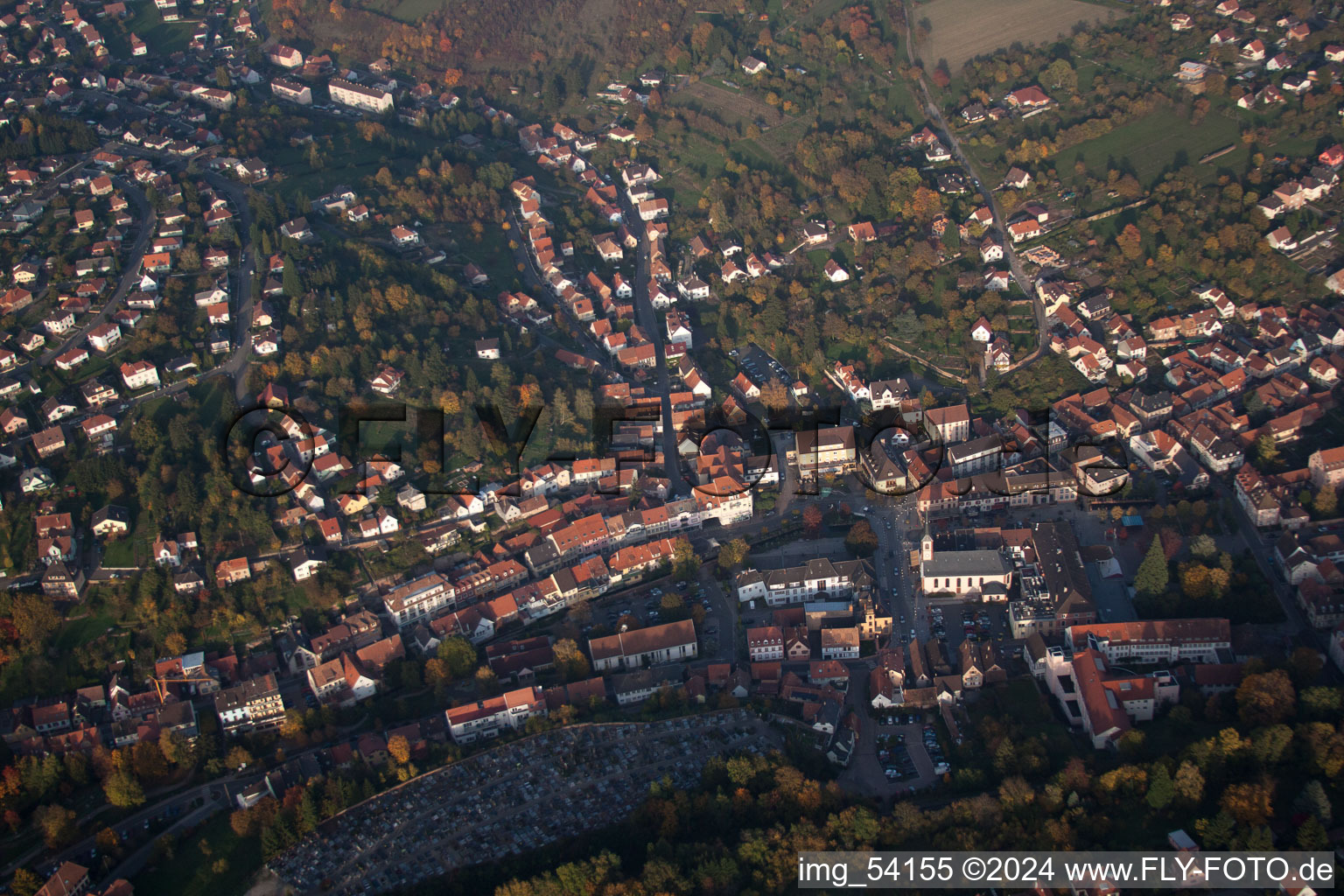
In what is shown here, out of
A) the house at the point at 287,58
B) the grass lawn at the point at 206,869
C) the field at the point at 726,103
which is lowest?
the grass lawn at the point at 206,869

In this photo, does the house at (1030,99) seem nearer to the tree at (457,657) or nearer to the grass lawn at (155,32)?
the tree at (457,657)

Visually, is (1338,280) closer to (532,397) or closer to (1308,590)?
(1308,590)

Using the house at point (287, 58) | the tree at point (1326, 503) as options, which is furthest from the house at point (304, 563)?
the house at point (287, 58)

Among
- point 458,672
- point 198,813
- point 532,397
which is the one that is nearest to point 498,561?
point 458,672

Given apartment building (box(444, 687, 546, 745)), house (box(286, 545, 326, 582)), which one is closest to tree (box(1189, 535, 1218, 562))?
apartment building (box(444, 687, 546, 745))

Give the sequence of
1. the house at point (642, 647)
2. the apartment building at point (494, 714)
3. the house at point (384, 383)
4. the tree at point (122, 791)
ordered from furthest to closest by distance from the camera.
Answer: the house at point (384, 383) < the house at point (642, 647) < the apartment building at point (494, 714) < the tree at point (122, 791)

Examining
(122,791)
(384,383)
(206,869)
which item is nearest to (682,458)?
(384,383)
